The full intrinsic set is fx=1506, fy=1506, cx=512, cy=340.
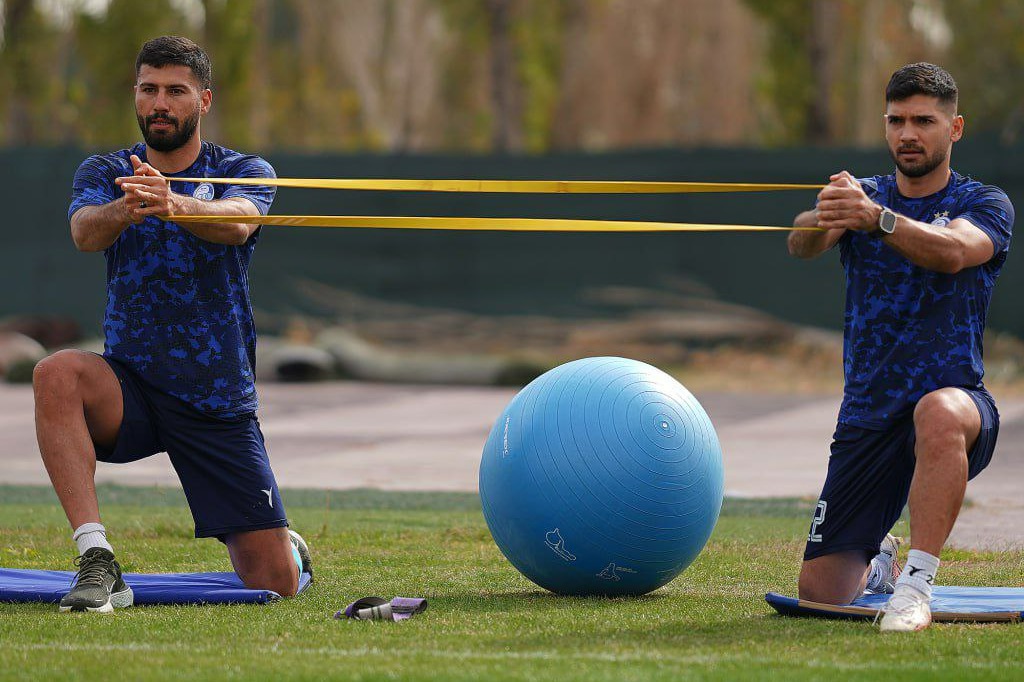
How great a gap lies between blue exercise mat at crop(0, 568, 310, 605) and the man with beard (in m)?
0.12

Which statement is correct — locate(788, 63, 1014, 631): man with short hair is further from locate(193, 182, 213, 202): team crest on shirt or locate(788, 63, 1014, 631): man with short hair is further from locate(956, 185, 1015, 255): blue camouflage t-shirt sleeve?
locate(193, 182, 213, 202): team crest on shirt

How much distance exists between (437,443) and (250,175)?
6.60 m

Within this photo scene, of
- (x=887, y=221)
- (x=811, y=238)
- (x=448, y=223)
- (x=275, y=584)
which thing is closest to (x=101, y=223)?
(x=448, y=223)

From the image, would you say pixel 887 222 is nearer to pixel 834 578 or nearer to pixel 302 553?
pixel 834 578

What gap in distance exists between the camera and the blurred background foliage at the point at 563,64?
26.1 metres

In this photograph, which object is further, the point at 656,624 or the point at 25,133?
the point at 25,133

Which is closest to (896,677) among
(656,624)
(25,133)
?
(656,624)

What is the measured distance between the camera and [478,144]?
5084 centimetres

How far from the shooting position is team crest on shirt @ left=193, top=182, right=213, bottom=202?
19.0 feet

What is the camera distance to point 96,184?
19.1 feet

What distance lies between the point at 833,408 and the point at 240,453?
32.6 feet

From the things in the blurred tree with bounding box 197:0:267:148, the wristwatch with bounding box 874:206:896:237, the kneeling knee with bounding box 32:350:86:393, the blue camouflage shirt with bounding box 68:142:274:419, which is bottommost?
the kneeling knee with bounding box 32:350:86:393

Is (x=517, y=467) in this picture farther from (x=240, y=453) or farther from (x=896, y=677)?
(x=896, y=677)

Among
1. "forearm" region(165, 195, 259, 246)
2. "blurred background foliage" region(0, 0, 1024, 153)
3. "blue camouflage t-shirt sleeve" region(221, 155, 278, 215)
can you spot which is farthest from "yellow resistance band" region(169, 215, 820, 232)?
"blurred background foliage" region(0, 0, 1024, 153)
